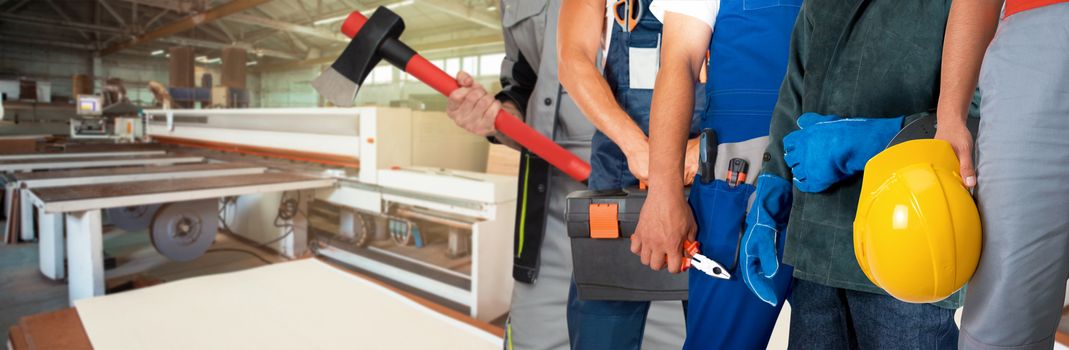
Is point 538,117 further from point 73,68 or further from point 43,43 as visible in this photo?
point 73,68

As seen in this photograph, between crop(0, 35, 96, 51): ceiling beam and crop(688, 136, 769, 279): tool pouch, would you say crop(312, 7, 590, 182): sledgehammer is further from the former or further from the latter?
crop(0, 35, 96, 51): ceiling beam

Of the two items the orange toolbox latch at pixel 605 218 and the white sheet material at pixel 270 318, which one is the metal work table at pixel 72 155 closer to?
the white sheet material at pixel 270 318

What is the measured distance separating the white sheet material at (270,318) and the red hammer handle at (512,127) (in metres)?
0.62

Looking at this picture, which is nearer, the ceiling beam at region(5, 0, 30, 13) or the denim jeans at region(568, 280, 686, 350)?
the denim jeans at region(568, 280, 686, 350)

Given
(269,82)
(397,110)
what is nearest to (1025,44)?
(397,110)

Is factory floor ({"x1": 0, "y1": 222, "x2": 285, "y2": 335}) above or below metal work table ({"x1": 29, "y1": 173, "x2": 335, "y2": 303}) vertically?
below

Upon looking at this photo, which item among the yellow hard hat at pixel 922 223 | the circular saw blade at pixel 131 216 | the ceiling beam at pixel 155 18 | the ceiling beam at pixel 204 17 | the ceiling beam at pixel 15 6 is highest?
the ceiling beam at pixel 15 6

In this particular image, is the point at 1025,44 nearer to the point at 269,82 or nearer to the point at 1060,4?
the point at 1060,4

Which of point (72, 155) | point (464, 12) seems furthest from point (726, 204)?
point (72, 155)

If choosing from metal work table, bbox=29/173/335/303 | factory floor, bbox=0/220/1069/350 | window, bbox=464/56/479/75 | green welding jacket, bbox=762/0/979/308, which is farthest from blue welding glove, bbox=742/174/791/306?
window, bbox=464/56/479/75

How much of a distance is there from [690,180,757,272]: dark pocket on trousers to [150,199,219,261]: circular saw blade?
328cm

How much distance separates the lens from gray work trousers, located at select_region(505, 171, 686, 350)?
121 centimetres

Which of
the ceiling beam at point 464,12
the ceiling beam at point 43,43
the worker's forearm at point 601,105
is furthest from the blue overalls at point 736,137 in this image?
the ceiling beam at point 43,43

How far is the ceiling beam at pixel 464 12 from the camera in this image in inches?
213
